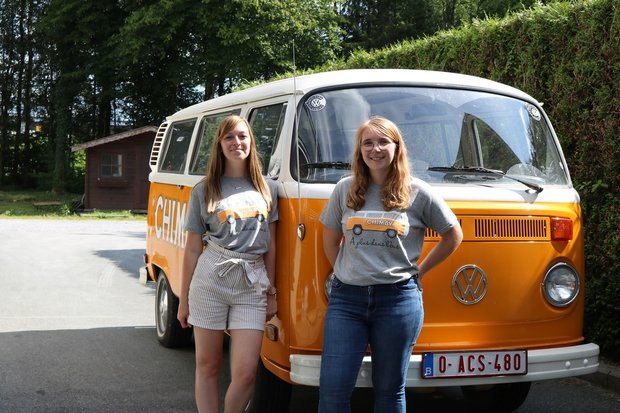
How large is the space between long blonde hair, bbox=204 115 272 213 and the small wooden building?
33.7 meters

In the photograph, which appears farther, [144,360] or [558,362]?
[144,360]

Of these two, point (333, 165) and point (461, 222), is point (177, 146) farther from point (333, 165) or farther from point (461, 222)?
point (461, 222)

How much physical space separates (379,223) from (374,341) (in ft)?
1.88

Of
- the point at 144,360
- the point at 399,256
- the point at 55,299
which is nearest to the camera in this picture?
the point at 399,256

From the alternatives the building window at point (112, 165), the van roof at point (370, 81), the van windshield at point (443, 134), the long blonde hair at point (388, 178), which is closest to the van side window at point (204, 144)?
the van roof at point (370, 81)

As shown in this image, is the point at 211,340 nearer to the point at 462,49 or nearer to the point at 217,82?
the point at 462,49

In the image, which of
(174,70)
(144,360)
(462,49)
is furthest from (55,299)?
(174,70)

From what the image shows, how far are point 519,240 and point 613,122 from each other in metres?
2.63

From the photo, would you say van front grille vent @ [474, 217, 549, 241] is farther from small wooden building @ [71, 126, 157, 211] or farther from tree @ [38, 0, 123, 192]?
tree @ [38, 0, 123, 192]

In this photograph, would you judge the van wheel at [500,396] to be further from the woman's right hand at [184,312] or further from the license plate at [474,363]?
the woman's right hand at [184,312]

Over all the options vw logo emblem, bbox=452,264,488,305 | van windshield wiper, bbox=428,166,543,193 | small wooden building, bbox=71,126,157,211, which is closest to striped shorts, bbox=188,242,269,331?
vw logo emblem, bbox=452,264,488,305

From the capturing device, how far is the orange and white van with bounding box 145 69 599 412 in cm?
439

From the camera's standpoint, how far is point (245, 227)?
14.3ft

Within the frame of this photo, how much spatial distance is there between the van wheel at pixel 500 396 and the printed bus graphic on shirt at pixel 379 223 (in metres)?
2.22
